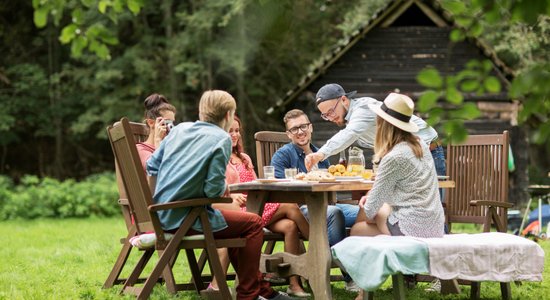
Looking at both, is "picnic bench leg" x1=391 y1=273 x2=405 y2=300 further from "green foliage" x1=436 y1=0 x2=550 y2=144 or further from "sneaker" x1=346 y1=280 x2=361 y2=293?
"green foliage" x1=436 y1=0 x2=550 y2=144

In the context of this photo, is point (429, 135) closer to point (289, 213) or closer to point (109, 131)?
point (289, 213)

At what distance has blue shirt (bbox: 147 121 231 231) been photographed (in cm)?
481

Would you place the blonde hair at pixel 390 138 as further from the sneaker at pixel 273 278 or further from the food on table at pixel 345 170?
the sneaker at pixel 273 278

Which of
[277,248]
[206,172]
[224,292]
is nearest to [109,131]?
[206,172]

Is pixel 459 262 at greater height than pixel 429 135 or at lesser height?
lesser

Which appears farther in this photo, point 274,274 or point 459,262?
point 274,274

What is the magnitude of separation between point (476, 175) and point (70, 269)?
3.69 m

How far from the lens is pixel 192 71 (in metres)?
24.5

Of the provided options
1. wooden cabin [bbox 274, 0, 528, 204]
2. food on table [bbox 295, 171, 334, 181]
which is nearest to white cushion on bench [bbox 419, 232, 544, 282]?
food on table [bbox 295, 171, 334, 181]

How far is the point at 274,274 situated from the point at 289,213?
1.43 ft

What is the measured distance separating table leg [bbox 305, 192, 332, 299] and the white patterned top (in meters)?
0.32

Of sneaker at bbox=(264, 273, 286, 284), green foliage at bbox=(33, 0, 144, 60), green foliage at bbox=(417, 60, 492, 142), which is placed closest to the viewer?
green foliage at bbox=(417, 60, 492, 142)

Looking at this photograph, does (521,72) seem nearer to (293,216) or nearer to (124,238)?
(293,216)

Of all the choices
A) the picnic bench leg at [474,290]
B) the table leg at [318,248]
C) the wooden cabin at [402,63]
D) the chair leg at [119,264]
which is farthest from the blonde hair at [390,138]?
the wooden cabin at [402,63]
